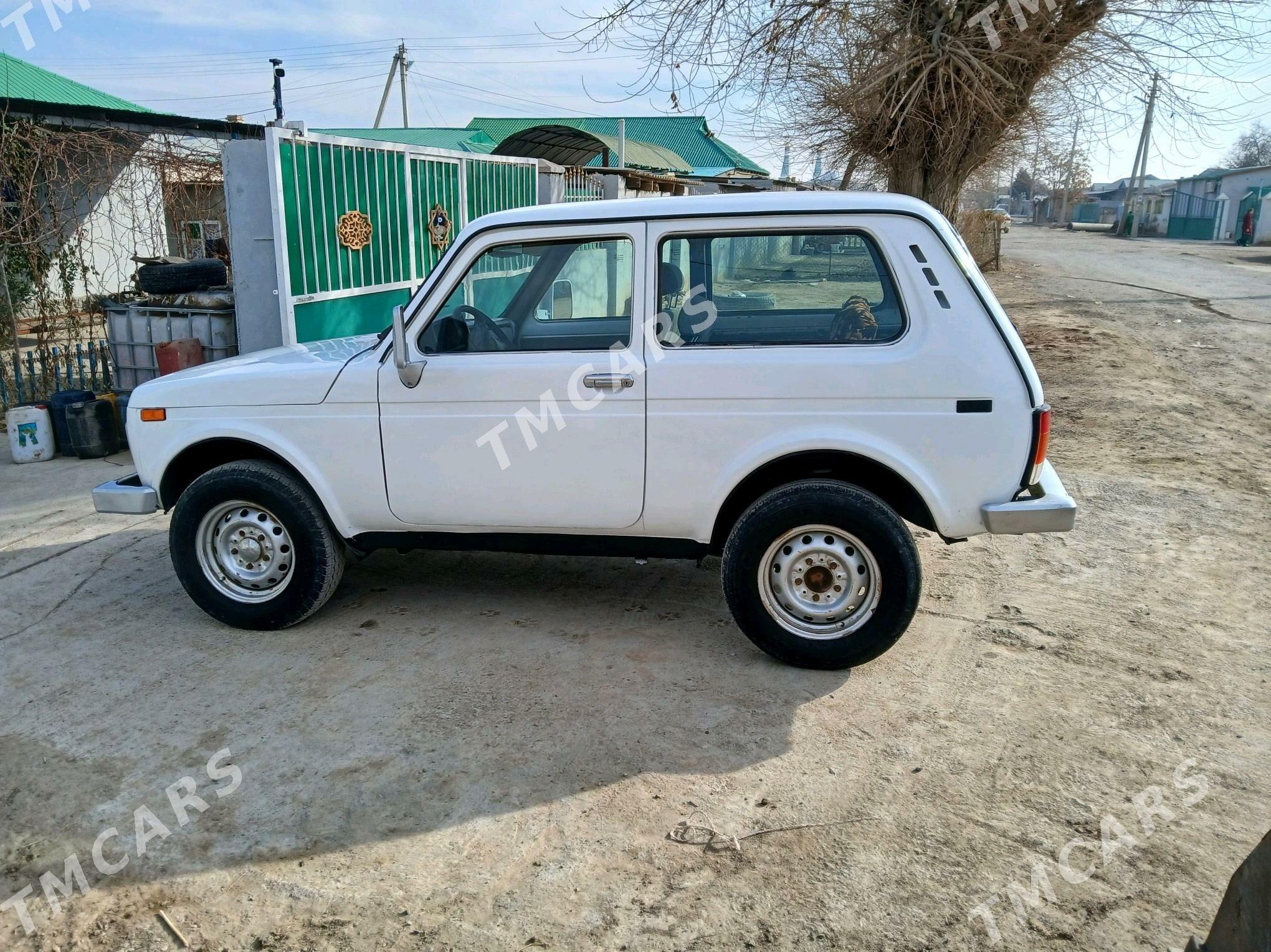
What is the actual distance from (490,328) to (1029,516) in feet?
8.10

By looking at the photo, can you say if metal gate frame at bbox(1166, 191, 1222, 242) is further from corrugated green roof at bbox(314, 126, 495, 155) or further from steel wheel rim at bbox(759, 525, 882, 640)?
steel wheel rim at bbox(759, 525, 882, 640)

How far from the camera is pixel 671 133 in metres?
41.4

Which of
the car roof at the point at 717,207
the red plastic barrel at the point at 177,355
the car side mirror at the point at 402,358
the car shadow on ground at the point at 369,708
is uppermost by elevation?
the car roof at the point at 717,207

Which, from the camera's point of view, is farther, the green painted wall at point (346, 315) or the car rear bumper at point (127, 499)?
the green painted wall at point (346, 315)

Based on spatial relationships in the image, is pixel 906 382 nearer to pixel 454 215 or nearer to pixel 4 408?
pixel 454 215

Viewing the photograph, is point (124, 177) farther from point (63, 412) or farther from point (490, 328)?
point (490, 328)

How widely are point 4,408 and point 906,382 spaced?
8843mm

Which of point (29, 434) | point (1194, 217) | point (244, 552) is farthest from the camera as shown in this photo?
point (1194, 217)

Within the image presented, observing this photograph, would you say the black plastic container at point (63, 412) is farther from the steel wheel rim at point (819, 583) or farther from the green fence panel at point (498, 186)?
the steel wheel rim at point (819, 583)

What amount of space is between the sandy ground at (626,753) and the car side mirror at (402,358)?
4.14ft

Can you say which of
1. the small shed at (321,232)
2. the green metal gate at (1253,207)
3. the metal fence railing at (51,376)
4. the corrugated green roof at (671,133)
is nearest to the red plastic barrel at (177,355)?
the small shed at (321,232)

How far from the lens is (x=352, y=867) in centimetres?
297

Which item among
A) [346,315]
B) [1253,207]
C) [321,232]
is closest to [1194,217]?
[1253,207]

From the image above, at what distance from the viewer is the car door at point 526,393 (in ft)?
13.6
